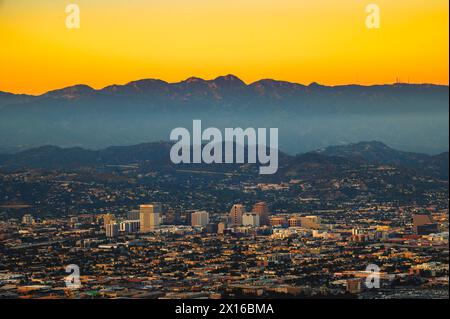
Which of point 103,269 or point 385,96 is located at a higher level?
point 385,96

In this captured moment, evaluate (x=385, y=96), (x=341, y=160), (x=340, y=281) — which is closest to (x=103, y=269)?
(x=340, y=281)

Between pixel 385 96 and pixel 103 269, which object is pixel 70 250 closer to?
pixel 103 269

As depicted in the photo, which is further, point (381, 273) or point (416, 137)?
point (416, 137)

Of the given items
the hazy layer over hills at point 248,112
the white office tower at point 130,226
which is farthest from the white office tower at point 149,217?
the hazy layer over hills at point 248,112

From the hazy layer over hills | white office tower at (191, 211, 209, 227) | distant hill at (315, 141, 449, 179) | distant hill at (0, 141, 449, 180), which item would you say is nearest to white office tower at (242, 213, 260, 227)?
white office tower at (191, 211, 209, 227)

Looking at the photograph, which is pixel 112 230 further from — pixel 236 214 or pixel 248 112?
pixel 248 112

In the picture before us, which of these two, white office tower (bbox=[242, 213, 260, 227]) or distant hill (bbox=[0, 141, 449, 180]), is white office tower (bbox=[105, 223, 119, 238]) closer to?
white office tower (bbox=[242, 213, 260, 227])
